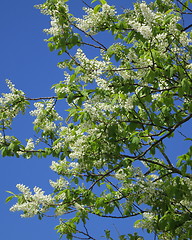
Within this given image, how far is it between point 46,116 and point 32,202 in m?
1.63

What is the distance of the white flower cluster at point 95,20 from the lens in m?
5.58

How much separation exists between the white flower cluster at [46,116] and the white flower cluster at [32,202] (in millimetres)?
1232

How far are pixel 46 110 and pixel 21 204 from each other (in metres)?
1.72

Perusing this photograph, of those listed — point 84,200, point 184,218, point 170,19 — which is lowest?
point 184,218

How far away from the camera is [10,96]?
6.03 m

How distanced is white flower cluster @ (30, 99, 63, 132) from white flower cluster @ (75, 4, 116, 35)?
141cm

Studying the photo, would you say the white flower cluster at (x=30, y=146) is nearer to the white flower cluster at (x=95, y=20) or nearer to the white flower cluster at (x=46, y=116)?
the white flower cluster at (x=46, y=116)

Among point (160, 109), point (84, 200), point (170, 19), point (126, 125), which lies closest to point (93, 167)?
point (84, 200)

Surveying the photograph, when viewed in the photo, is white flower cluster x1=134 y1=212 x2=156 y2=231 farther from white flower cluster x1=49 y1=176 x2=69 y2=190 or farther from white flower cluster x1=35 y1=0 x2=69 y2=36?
white flower cluster x1=35 y1=0 x2=69 y2=36

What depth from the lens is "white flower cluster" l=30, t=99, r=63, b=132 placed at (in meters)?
6.28

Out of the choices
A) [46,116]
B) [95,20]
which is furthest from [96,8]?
[46,116]

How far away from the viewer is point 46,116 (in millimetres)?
6355

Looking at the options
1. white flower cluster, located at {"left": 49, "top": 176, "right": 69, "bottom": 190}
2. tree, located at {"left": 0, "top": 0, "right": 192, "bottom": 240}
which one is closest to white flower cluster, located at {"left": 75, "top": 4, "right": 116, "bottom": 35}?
tree, located at {"left": 0, "top": 0, "right": 192, "bottom": 240}

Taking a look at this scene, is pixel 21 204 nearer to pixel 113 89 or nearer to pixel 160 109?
pixel 113 89
